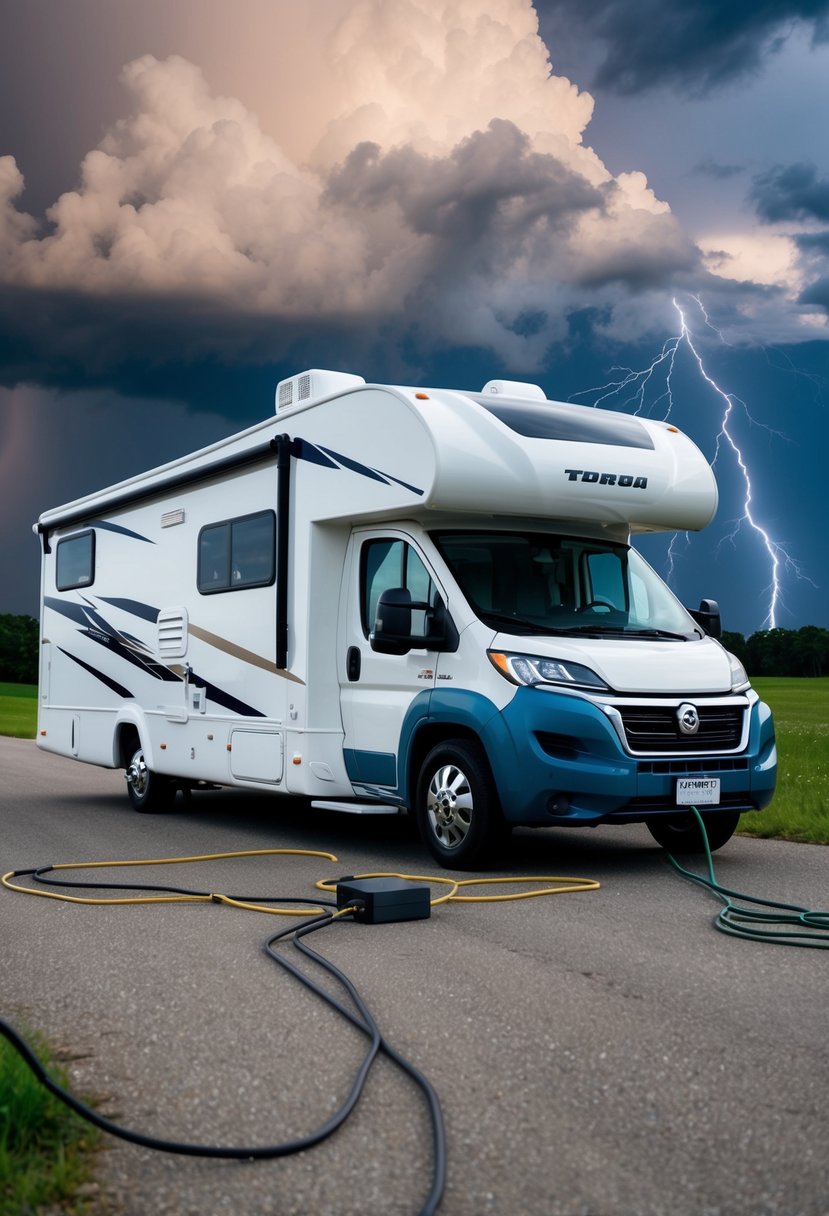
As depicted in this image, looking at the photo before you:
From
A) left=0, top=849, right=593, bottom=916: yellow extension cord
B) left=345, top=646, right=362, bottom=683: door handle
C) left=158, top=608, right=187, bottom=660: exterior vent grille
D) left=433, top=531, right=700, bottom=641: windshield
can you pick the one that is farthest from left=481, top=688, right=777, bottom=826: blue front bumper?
left=158, top=608, right=187, bottom=660: exterior vent grille

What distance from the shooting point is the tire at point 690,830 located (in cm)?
904

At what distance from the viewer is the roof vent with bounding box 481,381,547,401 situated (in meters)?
10.1

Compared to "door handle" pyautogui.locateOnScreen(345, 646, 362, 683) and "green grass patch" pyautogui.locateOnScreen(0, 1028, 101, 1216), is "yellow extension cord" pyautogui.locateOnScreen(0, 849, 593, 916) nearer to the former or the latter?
"door handle" pyautogui.locateOnScreen(345, 646, 362, 683)

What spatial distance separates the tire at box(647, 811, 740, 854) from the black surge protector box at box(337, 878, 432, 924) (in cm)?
273

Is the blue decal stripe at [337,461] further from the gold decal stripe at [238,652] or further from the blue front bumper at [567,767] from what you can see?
the blue front bumper at [567,767]

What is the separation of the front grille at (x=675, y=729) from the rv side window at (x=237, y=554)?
346 cm

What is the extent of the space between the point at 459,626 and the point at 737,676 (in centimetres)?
191

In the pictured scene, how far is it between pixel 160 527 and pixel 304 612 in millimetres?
3050

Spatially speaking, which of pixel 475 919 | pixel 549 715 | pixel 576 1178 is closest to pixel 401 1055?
pixel 576 1178

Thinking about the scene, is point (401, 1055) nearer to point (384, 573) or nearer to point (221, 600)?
point (384, 573)

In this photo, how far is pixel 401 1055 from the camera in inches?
170

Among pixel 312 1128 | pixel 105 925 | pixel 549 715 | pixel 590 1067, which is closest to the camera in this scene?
pixel 312 1128

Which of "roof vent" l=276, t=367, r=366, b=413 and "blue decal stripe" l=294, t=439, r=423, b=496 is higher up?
"roof vent" l=276, t=367, r=366, b=413

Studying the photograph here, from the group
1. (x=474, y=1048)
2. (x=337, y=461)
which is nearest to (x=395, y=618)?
A: (x=337, y=461)
